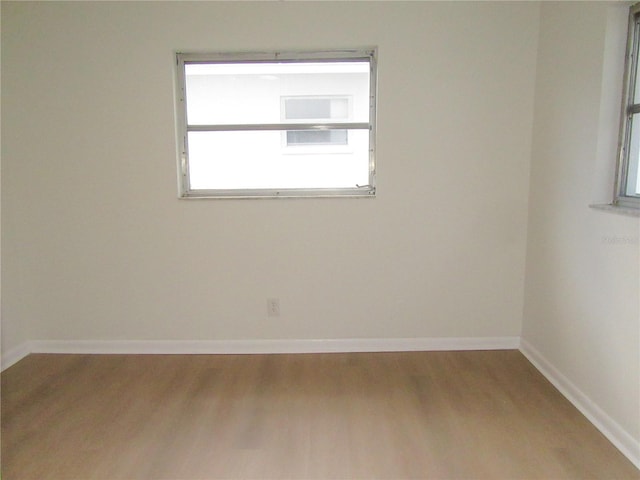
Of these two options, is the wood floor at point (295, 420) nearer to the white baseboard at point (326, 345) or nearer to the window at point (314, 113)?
the white baseboard at point (326, 345)

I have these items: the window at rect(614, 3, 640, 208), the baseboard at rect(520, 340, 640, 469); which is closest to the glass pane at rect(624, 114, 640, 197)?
the window at rect(614, 3, 640, 208)

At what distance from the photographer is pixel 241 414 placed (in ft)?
7.53

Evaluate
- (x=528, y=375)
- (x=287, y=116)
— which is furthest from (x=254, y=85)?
(x=528, y=375)

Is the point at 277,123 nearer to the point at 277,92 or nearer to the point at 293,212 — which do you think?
the point at 277,92

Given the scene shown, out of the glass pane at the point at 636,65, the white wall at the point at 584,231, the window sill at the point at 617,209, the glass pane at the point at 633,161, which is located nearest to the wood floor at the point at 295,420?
the white wall at the point at 584,231

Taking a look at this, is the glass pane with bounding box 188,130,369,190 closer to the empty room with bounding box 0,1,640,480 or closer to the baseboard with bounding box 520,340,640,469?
the empty room with bounding box 0,1,640,480

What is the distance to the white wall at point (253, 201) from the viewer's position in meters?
2.71

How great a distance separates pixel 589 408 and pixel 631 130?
138 centimetres

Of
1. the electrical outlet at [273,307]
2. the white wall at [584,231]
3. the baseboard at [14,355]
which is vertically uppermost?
the white wall at [584,231]

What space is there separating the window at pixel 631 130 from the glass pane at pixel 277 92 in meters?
1.39

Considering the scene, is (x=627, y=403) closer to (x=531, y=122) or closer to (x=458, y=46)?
(x=531, y=122)

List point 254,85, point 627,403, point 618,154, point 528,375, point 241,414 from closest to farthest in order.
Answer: point 627,403
point 618,154
point 241,414
point 528,375
point 254,85

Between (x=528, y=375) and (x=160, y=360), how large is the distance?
7.69 ft

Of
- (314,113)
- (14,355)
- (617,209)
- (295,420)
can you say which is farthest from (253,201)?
(617,209)
